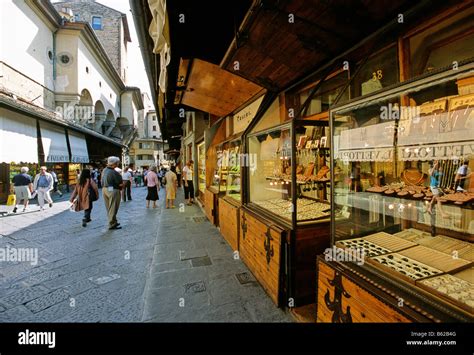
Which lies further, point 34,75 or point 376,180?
point 34,75

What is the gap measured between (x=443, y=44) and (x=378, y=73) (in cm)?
60

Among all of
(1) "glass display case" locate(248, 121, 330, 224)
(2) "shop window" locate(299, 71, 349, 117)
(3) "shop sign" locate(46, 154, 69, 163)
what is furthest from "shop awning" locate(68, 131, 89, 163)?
(2) "shop window" locate(299, 71, 349, 117)

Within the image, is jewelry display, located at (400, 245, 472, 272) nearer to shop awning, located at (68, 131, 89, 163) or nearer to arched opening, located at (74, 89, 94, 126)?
shop awning, located at (68, 131, 89, 163)

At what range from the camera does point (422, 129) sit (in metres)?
2.07

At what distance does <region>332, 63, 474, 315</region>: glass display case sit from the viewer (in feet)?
5.50

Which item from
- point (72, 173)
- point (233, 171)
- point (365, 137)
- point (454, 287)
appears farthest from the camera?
point (72, 173)

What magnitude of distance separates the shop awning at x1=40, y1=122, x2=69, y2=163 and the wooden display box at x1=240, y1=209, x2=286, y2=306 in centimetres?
1175

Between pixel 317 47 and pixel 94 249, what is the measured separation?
17.5ft

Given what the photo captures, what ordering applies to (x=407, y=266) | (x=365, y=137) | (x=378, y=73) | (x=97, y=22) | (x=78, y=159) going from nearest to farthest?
1. (x=407, y=266)
2. (x=365, y=137)
3. (x=378, y=73)
4. (x=78, y=159)
5. (x=97, y=22)

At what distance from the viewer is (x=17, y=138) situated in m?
9.05

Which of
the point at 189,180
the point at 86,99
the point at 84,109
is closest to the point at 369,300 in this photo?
the point at 189,180

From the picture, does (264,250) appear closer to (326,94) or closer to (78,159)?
A: (326,94)
